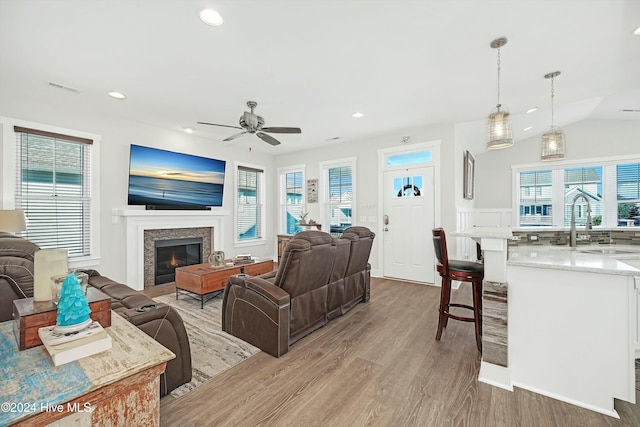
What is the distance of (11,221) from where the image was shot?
2.57 metres

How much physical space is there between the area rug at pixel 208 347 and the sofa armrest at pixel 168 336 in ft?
0.35

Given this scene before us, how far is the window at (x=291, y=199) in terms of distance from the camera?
21.7 feet

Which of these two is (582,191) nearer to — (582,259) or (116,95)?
(582,259)

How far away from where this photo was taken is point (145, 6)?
6.46 feet

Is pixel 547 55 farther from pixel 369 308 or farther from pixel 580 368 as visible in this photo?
pixel 369 308

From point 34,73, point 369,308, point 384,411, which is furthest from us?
point 369,308

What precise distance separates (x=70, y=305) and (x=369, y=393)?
1.79 m

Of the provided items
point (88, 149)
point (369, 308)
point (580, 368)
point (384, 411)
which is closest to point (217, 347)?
point (384, 411)

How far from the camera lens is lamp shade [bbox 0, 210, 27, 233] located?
252 cm

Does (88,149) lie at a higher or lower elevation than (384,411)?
higher

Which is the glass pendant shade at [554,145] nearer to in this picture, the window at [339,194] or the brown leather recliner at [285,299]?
the brown leather recliner at [285,299]

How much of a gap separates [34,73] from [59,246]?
7.20 feet

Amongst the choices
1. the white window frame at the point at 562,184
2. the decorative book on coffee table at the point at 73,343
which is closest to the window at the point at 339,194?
the white window frame at the point at 562,184

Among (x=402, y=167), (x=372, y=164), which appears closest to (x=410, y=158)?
(x=402, y=167)
